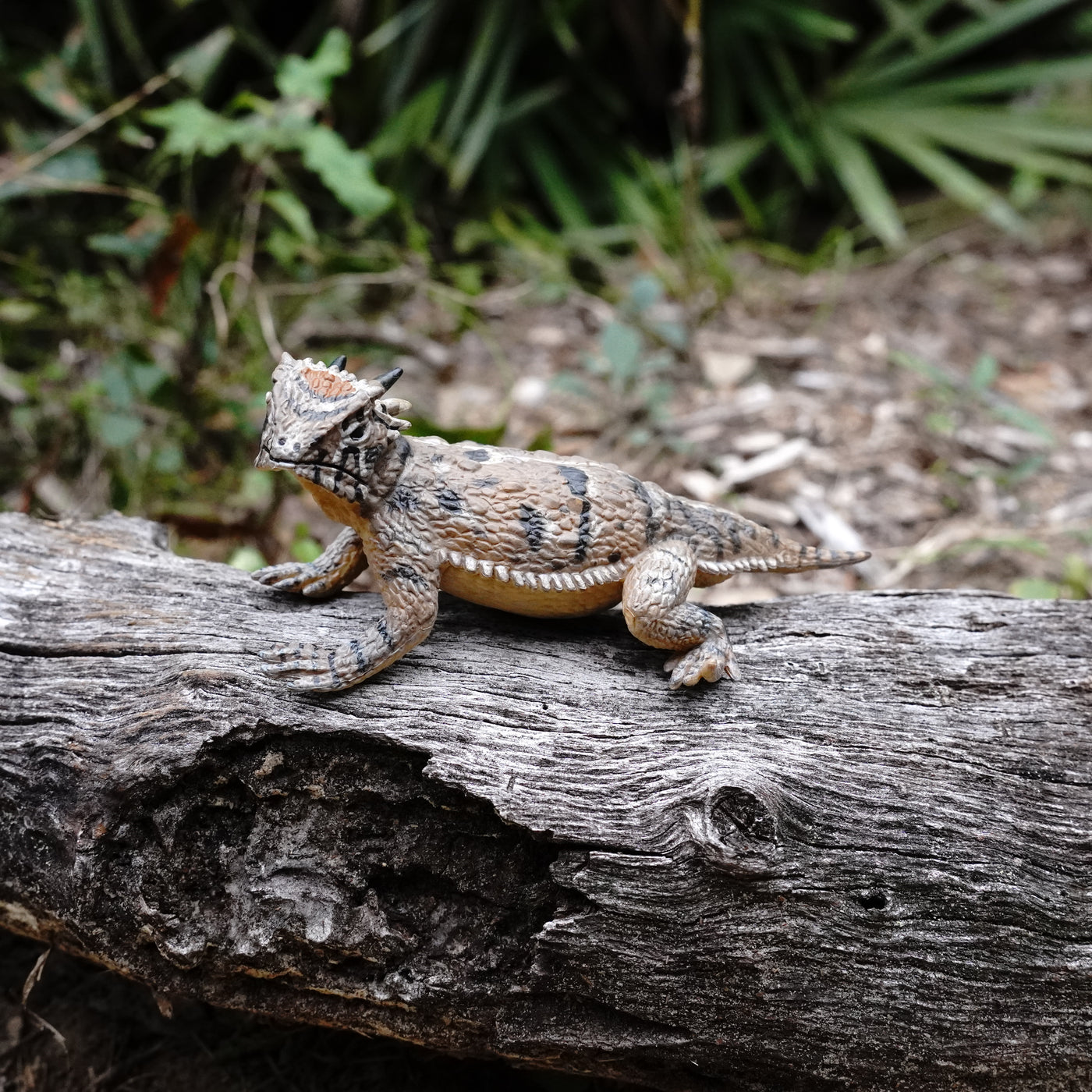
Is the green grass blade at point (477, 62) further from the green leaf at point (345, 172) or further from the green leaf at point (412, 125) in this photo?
the green leaf at point (345, 172)

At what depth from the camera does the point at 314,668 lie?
2.57 meters

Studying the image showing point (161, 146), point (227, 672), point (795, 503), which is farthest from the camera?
point (161, 146)

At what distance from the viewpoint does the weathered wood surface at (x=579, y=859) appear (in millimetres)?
2357

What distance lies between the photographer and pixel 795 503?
16.0 ft

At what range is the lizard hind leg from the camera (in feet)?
8.79

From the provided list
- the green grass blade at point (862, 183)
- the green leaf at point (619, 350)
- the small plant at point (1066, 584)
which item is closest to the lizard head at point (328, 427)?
the green leaf at point (619, 350)

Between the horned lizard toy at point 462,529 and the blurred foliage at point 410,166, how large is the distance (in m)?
1.72

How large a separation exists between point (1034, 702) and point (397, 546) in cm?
177

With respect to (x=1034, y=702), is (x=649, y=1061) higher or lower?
lower

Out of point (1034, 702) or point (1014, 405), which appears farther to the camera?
point (1014, 405)

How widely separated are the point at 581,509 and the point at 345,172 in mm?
2247

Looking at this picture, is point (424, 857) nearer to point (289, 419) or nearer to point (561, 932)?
point (561, 932)

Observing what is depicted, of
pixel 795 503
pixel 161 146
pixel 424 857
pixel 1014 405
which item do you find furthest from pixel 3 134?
pixel 1014 405

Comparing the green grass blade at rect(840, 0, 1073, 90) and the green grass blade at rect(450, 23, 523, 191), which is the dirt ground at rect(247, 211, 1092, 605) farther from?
the green grass blade at rect(840, 0, 1073, 90)
